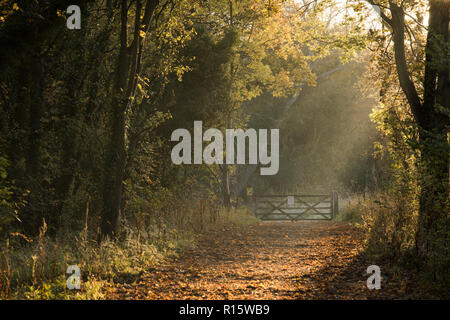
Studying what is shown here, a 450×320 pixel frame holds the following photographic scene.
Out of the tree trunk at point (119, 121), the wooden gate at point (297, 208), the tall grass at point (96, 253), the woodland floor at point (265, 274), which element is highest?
the tree trunk at point (119, 121)

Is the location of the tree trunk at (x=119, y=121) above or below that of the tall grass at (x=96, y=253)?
above

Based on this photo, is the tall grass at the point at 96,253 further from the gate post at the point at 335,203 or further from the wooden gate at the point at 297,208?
the gate post at the point at 335,203

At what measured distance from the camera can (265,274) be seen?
7922 mm

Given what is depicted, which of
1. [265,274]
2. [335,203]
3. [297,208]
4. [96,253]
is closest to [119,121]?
[96,253]

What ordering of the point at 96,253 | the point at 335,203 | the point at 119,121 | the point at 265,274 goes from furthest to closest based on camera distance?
the point at 335,203 → the point at 119,121 → the point at 265,274 → the point at 96,253

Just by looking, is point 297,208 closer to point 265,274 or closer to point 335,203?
point 335,203

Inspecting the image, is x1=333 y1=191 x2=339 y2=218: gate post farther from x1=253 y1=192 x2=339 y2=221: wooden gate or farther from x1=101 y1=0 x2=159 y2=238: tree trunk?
x1=101 y1=0 x2=159 y2=238: tree trunk

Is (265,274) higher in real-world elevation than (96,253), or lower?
lower

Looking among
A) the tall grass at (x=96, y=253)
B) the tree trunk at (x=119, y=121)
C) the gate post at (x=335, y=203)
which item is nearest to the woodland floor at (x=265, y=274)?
the tall grass at (x=96, y=253)

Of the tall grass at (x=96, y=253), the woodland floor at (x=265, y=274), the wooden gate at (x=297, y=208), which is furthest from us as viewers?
the wooden gate at (x=297, y=208)

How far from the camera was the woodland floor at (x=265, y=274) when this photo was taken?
21.1 feet

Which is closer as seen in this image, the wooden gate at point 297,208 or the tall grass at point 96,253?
the tall grass at point 96,253

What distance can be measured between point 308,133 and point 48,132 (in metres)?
22.7

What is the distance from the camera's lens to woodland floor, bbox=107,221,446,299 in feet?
21.1
